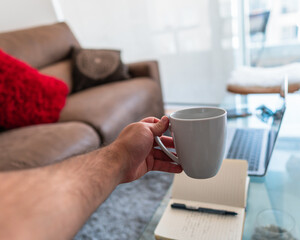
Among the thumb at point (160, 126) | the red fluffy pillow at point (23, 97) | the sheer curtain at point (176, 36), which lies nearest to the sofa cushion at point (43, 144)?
the red fluffy pillow at point (23, 97)

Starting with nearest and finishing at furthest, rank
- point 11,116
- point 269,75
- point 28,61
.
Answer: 1. point 11,116
2. point 269,75
3. point 28,61

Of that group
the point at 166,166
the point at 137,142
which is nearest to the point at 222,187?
the point at 166,166

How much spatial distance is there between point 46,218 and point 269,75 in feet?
5.20

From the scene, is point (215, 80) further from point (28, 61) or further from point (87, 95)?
point (28, 61)

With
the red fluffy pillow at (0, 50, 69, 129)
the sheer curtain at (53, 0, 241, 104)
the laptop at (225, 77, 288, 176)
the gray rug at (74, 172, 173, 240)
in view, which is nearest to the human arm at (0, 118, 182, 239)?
the laptop at (225, 77, 288, 176)

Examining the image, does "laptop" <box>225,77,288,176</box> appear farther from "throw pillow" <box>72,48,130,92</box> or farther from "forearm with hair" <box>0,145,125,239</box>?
"throw pillow" <box>72,48,130,92</box>

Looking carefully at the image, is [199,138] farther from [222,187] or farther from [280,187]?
[280,187]

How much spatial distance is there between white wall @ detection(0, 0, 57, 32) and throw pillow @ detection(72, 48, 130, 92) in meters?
1.21

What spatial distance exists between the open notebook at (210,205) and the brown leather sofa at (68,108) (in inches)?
10.7

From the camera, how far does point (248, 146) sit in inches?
40.0

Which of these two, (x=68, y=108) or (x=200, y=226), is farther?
(x=68, y=108)

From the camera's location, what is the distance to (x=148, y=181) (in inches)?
56.4

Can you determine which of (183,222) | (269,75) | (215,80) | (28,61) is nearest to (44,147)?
(183,222)

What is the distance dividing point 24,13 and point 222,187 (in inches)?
116
